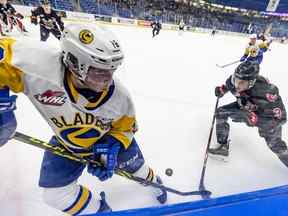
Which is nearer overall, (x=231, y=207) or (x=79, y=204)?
(x=231, y=207)

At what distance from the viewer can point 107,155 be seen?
1022mm

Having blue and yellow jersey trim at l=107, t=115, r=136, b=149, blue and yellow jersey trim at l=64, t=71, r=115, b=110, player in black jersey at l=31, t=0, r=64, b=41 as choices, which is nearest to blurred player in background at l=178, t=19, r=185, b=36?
player in black jersey at l=31, t=0, r=64, b=41

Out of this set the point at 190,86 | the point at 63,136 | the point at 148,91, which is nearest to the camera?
the point at 63,136

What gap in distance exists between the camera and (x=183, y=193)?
1.35 m

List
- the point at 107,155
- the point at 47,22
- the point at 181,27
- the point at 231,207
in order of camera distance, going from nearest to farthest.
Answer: the point at 231,207, the point at 107,155, the point at 47,22, the point at 181,27

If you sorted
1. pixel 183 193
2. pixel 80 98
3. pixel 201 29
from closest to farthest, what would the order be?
pixel 80 98
pixel 183 193
pixel 201 29

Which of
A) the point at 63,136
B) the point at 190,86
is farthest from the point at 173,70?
the point at 63,136

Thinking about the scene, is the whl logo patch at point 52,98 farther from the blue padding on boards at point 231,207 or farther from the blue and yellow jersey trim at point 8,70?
the blue padding on boards at point 231,207

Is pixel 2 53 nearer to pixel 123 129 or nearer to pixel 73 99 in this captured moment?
pixel 73 99

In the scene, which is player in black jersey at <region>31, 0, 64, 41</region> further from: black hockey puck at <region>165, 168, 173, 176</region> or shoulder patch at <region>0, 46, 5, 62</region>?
shoulder patch at <region>0, 46, 5, 62</region>

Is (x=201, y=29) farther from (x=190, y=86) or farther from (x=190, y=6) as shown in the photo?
(x=190, y=86)

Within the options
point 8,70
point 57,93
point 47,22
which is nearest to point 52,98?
point 57,93

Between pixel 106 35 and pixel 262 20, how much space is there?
7.61 m

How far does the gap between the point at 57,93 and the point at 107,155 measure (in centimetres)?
34
